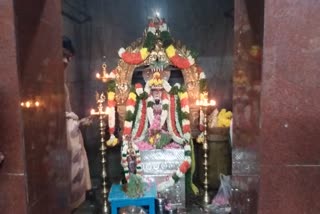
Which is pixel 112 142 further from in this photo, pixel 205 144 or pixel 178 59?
pixel 178 59

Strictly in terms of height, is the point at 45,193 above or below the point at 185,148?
above

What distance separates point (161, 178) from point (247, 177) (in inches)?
82.5

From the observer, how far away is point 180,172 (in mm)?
3068

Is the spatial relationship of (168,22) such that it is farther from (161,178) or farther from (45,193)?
(45,193)

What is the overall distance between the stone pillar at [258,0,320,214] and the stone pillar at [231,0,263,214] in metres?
0.05

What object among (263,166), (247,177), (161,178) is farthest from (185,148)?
(263,166)

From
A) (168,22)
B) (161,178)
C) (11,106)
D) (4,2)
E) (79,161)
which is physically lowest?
(161,178)

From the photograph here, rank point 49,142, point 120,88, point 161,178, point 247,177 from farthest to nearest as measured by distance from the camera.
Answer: point 120,88
point 161,178
point 49,142
point 247,177

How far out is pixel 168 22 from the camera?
382 centimetres

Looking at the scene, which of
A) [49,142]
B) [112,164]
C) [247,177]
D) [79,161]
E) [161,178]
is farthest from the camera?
[112,164]

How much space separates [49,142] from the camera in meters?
1.19

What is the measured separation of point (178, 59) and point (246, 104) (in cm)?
219

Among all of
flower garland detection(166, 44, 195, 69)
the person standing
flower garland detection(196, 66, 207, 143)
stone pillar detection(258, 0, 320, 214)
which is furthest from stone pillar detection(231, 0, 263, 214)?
flower garland detection(166, 44, 195, 69)

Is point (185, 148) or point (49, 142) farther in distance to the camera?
point (185, 148)
